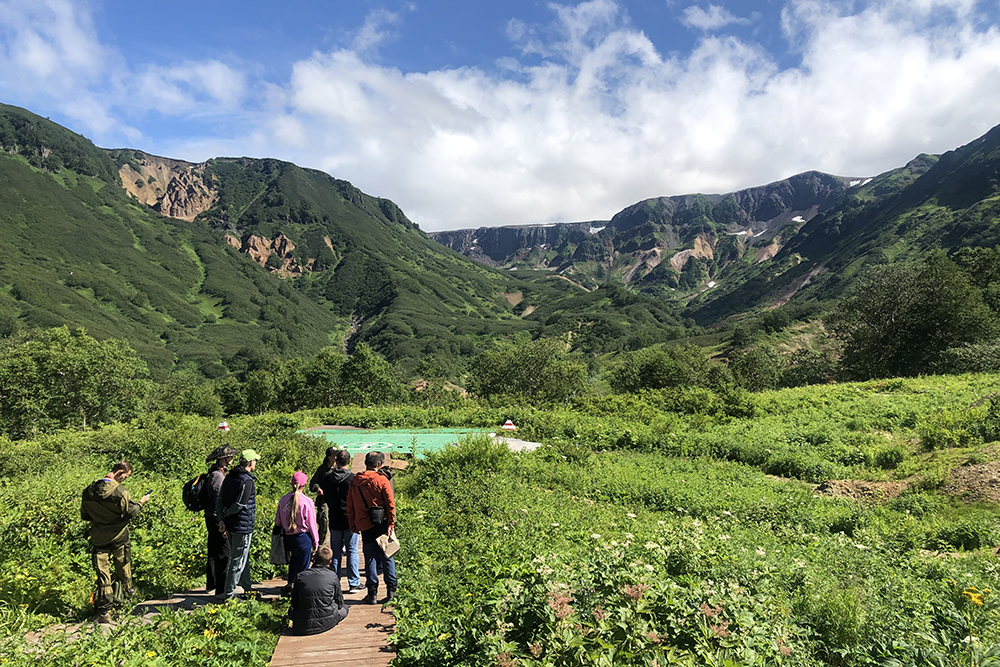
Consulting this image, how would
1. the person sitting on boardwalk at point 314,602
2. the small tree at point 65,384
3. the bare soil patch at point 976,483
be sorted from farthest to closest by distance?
the small tree at point 65,384
the bare soil patch at point 976,483
the person sitting on boardwalk at point 314,602

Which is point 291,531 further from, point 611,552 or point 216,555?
point 611,552

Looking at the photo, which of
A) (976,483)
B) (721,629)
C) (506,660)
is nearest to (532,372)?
(976,483)

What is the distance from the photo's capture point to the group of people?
6297 mm

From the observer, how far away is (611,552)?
6402mm

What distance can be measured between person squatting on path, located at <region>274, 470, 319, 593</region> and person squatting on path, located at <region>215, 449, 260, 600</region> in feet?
1.39

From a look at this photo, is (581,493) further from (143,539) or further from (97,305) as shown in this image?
(97,305)

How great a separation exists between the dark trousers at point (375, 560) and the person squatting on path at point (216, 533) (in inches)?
78.5

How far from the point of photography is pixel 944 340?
40312 millimetres

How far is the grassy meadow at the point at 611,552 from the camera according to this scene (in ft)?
15.0

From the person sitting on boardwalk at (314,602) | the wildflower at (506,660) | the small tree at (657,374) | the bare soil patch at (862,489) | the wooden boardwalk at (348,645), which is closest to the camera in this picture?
the wildflower at (506,660)

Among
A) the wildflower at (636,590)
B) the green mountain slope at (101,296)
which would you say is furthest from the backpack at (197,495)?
the green mountain slope at (101,296)

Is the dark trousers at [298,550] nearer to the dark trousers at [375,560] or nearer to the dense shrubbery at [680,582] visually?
the dark trousers at [375,560]

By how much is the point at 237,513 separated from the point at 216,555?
0.88 meters

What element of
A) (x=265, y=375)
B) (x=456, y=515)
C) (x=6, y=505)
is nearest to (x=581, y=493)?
(x=456, y=515)
